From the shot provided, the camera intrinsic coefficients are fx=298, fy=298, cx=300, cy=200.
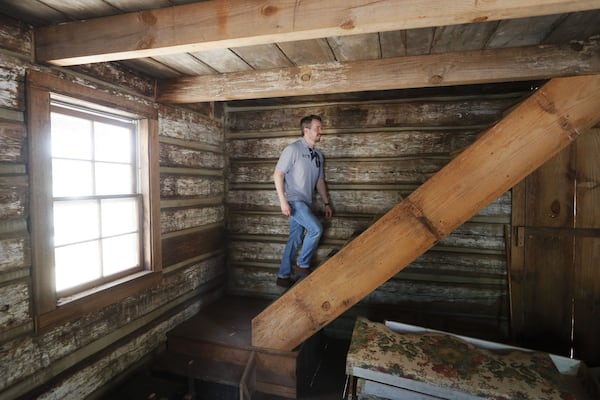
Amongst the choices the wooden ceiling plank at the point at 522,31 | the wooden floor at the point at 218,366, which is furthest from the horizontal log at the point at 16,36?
the wooden ceiling plank at the point at 522,31

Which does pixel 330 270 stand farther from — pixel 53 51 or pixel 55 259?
pixel 53 51

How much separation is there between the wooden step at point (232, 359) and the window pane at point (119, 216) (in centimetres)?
117

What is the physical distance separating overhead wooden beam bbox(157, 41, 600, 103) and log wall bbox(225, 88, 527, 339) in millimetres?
1103

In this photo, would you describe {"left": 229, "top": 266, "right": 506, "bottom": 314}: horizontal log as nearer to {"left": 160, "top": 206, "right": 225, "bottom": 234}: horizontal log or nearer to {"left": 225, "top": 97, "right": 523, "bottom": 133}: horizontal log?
{"left": 160, "top": 206, "right": 225, "bottom": 234}: horizontal log

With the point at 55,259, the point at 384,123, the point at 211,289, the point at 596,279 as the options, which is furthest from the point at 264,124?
the point at 596,279

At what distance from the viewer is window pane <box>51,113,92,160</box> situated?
2.12 m

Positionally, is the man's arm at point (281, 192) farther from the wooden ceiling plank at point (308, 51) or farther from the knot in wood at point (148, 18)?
the knot in wood at point (148, 18)

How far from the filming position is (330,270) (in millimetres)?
2299

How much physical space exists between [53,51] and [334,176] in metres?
2.74

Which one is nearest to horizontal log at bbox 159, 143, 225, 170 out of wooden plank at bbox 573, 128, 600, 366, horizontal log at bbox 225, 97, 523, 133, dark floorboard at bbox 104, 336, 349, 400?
horizontal log at bbox 225, 97, 523, 133

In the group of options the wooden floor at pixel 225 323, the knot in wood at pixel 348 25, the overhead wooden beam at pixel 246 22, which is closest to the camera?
the overhead wooden beam at pixel 246 22

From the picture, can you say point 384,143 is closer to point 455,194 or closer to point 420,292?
point 455,194

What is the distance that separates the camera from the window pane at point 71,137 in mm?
2117

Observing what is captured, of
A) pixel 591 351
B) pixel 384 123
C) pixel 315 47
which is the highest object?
pixel 315 47
